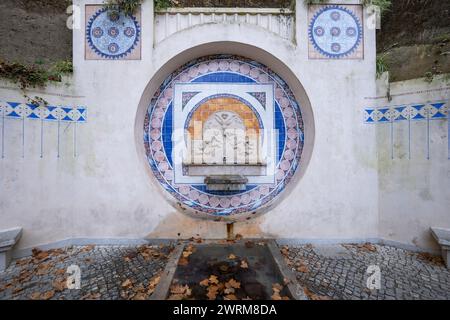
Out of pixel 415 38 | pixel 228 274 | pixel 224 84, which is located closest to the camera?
pixel 228 274

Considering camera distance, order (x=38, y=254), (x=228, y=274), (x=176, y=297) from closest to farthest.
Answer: (x=176, y=297), (x=228, y=274), (x=38, y=254)

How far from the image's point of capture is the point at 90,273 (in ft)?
12.1

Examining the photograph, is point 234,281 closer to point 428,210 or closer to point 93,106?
point 428,210

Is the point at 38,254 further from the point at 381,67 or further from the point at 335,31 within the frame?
the point at 381,67

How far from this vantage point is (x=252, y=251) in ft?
14.0

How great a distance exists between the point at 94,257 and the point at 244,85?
16.0 ft

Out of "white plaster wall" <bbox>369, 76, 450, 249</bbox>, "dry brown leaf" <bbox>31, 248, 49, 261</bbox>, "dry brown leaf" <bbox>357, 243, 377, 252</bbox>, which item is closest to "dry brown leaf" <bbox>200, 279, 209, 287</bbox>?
"dry brown leaf" <bbox>31, 248, 49, 261</bbox>

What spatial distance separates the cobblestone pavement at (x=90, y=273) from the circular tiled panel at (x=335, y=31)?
548 cm

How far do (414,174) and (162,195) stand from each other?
5.25m

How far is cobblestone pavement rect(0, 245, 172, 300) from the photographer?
3.23 meters

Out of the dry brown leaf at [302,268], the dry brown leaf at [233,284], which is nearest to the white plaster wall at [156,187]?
the dry brown leaf at [302,268]

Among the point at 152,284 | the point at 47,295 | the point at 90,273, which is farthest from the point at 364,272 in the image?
the point at 47,295

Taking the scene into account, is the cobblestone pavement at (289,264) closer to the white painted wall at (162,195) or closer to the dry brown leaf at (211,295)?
the white painted wall at (162,195)

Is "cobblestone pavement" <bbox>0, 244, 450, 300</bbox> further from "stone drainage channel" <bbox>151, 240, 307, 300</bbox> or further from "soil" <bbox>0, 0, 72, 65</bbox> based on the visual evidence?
"soil" <bbox>0, 0, 72, 65</bbox>
